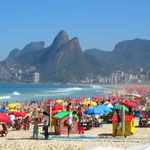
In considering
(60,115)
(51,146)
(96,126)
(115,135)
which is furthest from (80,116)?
(51,146)

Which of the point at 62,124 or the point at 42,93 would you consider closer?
the point at 62,124

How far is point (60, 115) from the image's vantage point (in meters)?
12.4

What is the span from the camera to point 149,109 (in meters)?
14.7

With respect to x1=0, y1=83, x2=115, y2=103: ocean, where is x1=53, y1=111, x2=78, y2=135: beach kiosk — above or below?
above

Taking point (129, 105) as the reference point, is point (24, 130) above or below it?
below

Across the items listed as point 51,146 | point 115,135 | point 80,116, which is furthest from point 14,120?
point 51,146

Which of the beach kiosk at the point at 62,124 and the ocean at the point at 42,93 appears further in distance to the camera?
the ocean at the point at 42,93

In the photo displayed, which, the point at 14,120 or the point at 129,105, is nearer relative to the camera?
the point at 14,120

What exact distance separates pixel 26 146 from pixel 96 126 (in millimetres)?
6630

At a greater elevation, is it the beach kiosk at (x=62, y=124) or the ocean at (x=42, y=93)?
the beach kiosk at (x=62, y=124)

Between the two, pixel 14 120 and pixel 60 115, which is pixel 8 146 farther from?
pixel 14 120

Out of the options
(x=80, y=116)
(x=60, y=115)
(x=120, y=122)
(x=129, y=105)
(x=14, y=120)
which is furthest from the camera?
(x=129, y=105)

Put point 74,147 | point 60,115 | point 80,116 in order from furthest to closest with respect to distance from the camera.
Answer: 1. point 80,116
2. point 60,115
3. point 74,147

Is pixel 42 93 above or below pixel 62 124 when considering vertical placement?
below
